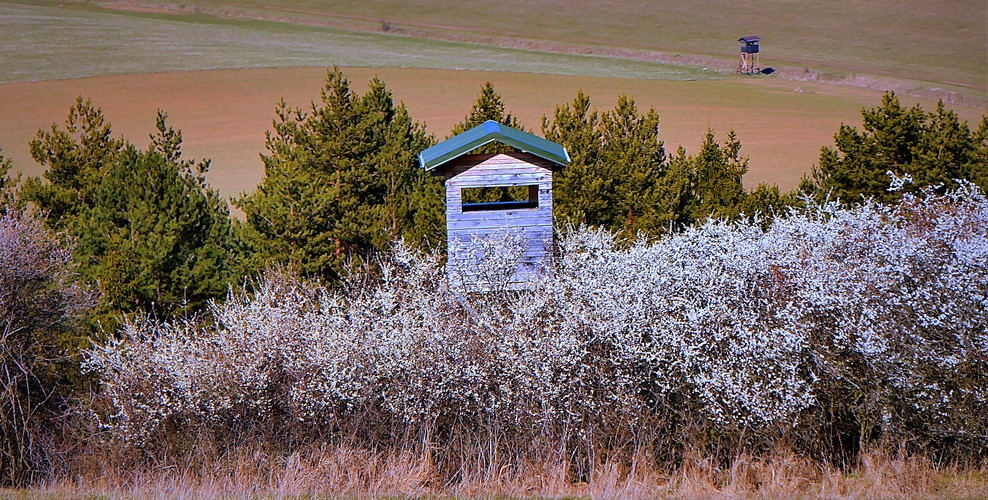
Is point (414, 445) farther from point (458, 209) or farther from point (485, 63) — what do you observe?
point (485, 63)

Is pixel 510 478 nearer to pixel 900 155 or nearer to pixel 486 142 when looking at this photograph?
pixel 486 142

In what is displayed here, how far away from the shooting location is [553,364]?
382 inches

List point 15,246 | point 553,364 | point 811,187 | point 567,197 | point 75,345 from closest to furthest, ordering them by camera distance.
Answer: point 553,364
point 15,246
point 75,345
point 567,197
point 811,187

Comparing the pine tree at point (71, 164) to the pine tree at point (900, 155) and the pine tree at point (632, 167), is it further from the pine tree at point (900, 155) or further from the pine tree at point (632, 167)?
the pine tree at point (900, 155)

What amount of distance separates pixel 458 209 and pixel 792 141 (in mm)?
20793

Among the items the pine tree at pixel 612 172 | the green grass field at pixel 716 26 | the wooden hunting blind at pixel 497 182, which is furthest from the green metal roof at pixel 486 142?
the green grass field at pixel 716 26

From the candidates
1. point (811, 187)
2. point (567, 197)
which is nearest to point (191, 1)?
point (567, 197)

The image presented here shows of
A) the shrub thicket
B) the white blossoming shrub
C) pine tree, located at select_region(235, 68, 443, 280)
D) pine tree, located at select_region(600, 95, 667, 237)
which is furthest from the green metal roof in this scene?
the shrub thicket

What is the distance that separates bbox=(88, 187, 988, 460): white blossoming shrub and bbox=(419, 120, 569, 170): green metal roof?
2.39m

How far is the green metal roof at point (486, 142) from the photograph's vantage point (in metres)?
12.6

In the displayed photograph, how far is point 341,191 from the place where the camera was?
18156 millimetres

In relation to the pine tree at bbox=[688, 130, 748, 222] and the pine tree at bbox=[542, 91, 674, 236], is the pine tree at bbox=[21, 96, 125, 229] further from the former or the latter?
the pine tree at bbox=[688, 130, 748, 222]

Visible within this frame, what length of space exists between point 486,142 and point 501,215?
1091 mm

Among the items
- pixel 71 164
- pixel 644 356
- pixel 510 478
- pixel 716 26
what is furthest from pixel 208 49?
pixel 644 356
